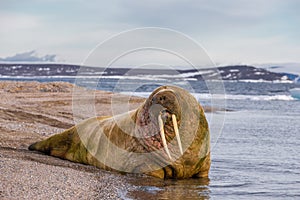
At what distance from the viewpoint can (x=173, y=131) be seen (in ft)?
33.7

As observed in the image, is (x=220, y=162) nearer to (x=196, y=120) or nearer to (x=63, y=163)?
(x=196, y=120)

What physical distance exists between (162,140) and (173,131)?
0.86ft

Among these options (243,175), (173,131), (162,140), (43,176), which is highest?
(173,131)

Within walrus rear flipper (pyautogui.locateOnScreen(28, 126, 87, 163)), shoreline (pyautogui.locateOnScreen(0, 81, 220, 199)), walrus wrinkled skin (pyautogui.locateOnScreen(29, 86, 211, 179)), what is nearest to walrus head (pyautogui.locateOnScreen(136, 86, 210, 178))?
walrus wrinkled skin (pyautogui.locateOnScreen(29, 86, 211, 179))

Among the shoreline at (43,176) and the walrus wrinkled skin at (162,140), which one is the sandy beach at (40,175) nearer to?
the shoreline at (43,176)

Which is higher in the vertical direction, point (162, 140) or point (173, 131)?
point (173, 131)

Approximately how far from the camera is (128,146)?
10.7 m

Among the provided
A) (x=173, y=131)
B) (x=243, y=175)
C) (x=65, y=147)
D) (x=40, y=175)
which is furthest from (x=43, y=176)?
(x=243, y=175)

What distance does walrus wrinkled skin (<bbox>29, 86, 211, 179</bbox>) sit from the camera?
10.2 m

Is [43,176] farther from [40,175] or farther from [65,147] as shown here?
[65,147]

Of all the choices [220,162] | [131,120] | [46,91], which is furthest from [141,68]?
[46,91]

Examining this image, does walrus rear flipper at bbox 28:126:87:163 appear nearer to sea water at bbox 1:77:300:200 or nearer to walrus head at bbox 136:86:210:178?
sea water at bbox 1:77:300:200

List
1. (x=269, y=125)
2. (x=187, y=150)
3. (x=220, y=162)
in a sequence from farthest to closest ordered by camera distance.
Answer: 1. (x=269, y=125)
2. (x=220, y=162)
3. (x=187, y=150)

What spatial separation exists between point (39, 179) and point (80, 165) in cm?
237
